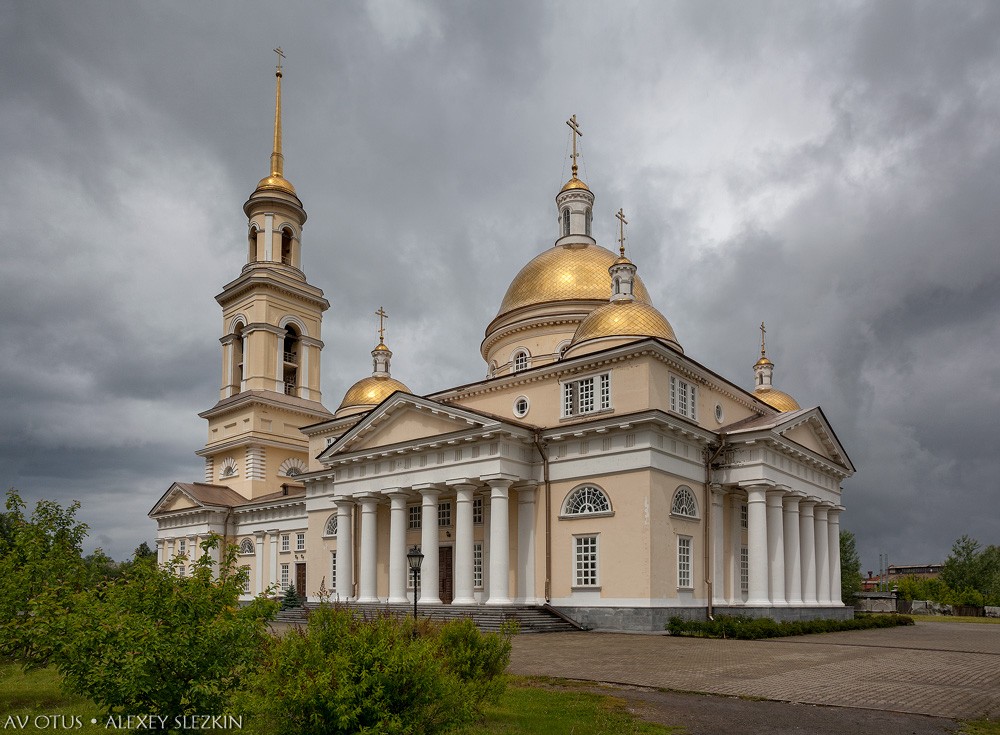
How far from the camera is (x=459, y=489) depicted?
29812 millimetres

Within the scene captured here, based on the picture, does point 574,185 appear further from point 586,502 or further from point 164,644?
point 164,644

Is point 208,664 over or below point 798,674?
over

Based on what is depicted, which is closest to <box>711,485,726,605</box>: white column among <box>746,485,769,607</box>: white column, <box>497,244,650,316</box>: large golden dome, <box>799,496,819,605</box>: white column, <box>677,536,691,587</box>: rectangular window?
<box>746,485,769,607</box>: white column

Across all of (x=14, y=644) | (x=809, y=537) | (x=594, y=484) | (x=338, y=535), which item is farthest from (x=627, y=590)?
(x=14, y=644)

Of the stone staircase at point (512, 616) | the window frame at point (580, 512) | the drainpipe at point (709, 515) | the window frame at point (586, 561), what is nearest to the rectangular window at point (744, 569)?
the drainpipe at point (709, 515)

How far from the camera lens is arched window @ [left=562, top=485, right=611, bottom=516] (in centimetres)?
2767

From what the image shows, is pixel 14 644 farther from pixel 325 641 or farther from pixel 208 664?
pixel 325 641

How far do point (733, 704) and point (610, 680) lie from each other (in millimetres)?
2739

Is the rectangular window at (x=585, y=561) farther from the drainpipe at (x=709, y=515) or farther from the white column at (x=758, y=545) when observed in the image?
the white column at (x=758, y=545)

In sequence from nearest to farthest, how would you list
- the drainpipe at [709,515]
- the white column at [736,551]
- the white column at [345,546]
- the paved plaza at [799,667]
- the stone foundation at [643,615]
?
the paved plaza at [799,667] → the stone foundation at [643,615] → the drainpipe at [709,515] → the white column at [736,551] → the white column at [345,546]

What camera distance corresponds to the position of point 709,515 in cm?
2941

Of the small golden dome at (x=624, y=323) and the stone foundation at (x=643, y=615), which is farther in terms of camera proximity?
the small golden dome at (x=624, y=323)

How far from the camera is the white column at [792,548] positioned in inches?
1237

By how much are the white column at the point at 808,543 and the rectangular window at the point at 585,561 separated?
34.0ft
